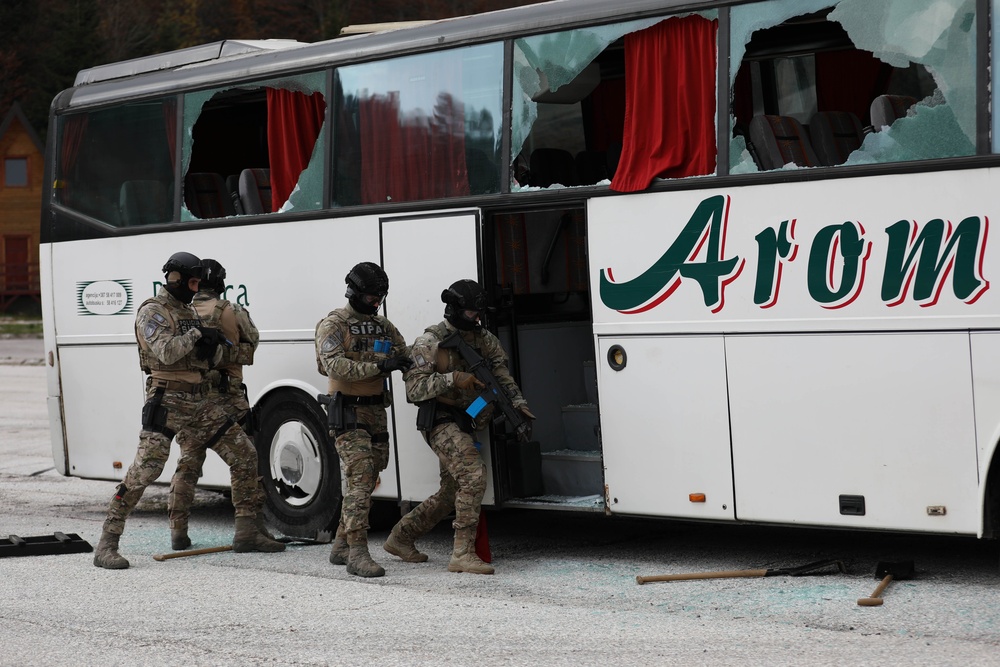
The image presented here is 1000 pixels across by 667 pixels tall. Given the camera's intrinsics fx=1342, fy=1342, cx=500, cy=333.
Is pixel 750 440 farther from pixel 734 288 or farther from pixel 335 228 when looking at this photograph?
pixel 335 228

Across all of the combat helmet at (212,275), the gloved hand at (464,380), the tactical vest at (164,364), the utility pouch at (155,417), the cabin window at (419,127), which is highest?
the cabin window at (419,127)

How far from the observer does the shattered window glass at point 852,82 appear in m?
6.71

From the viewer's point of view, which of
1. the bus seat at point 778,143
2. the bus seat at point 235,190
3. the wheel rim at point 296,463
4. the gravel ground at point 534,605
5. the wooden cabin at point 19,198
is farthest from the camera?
the wooden cabin at point 19,198

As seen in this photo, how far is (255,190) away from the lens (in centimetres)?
977

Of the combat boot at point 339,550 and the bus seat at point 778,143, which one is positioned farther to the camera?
the combat boot at point 339,550

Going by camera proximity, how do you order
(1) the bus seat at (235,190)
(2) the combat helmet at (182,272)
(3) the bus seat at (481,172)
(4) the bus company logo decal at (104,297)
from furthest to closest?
(4) the bus company logo decal at (104,297), (1) the bus seat at (235,190), (2) the combat helmet at (182,272), (3) the bus seat at (481,172)

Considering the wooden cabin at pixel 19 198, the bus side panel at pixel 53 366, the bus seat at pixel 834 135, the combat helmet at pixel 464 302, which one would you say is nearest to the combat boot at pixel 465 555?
the combat helmet at pixel 464 302

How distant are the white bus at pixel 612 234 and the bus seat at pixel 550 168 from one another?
0.03m

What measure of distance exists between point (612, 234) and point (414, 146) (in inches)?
63.9

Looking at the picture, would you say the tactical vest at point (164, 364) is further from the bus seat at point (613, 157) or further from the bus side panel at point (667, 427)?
the bus seat at point (613, 157)

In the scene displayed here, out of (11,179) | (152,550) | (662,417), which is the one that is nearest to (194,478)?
(152,550)

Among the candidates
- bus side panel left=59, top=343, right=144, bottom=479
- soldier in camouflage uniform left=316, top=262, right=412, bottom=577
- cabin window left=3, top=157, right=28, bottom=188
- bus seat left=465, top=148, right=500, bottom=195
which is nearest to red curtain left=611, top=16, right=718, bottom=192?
bus seat left=465, top=148, right=500, bottom=195

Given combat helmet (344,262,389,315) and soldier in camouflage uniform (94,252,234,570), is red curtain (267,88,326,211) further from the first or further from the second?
combat helmet (344,262,389,315)

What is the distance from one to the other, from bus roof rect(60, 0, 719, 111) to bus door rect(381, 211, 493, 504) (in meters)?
1.15
